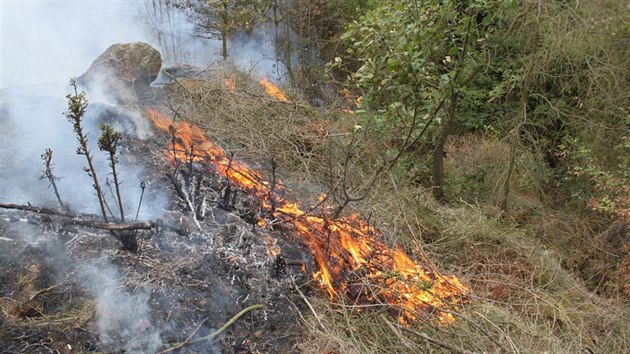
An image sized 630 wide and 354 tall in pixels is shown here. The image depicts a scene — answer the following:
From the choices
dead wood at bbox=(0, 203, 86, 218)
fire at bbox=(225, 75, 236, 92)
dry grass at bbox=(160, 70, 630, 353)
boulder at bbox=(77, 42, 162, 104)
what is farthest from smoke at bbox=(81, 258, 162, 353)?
fire at bbox=(225, 75, 236, 92)

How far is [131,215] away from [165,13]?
29.5 feet

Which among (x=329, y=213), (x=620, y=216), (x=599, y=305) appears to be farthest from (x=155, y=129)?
(x=620, y=216)

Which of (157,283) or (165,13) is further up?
(165,13)

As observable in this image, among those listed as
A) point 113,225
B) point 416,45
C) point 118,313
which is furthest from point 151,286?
point 416,45

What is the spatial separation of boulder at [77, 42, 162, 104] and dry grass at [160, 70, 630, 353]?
74 cm

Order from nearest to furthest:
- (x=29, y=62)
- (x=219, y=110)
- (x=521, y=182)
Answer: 1. (x=219, y=110)
2. (x=521, y=182)
3. (x=29, y=62)

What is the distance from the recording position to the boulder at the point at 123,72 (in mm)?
7453

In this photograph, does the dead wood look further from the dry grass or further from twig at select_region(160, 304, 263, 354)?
the dry grass

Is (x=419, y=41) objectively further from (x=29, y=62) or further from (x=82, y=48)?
(x=82, y=48)

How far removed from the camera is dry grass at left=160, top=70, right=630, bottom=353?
3.95 meters

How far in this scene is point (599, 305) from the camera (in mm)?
4809

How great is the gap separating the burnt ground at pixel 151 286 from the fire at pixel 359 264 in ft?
0.67

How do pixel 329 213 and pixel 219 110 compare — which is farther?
pixel 219 110

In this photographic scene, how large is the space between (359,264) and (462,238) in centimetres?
161
